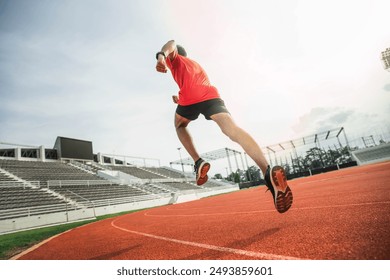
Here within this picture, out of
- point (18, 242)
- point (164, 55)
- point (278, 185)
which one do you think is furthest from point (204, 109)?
point (18, 242)

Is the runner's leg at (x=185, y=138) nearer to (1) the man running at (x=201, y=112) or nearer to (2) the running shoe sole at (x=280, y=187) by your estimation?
(1) the man running at (x=201, y=112)

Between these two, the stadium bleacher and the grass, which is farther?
the stadium bleacher

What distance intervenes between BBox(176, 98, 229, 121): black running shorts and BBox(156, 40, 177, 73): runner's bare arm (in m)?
0.45

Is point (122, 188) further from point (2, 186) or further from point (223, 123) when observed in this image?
point (223, 123)

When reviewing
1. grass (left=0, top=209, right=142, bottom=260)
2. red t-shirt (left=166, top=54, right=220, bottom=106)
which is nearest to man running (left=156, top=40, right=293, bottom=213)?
red t-shirt (left=166, top=54, right=220, bottom=106)

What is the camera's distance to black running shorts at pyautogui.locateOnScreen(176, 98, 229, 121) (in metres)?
2.30

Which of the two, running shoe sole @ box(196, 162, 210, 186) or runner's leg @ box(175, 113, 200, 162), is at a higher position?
runner's leg @ box(175, 113, 200, 162)

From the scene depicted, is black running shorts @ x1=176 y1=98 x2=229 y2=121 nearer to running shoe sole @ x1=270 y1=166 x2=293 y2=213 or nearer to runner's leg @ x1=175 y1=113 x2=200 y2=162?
runner's leg @ x1=175 y1=113 x2=200 y2=162

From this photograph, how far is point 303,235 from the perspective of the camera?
189 cm

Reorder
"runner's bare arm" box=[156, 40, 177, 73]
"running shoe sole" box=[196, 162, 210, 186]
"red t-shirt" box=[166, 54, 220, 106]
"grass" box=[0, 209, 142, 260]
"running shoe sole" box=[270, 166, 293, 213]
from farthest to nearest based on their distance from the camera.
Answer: "grass" box=[0, 209, 142, 260], "running shoe sole" box=[196, 162, 210, 186], "red t-shirt" box=[166, 54, 220, 106], "runner's bare arm" box=[156, 40, 177, 73], "running shoe sole" box=[270, 166, 293, 213]

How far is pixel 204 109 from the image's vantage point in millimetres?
2387

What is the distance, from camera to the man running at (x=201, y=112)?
2.04 meters

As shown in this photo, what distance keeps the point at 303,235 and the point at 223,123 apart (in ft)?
3.62

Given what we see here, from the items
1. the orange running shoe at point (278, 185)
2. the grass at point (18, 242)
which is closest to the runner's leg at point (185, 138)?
the orange running shoe at point (278, 185)
